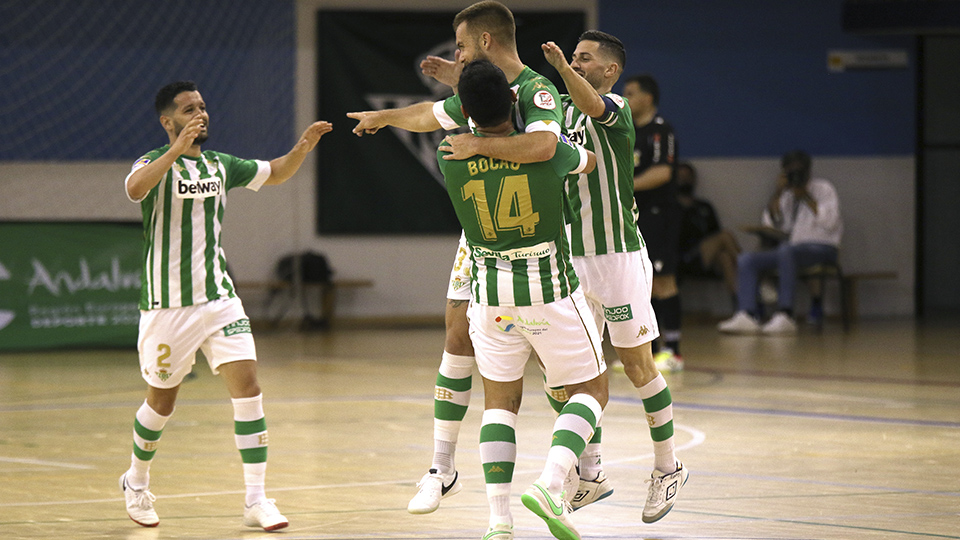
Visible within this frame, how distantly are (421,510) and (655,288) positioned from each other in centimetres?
567

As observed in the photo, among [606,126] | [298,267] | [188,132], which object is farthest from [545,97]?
[298,267]

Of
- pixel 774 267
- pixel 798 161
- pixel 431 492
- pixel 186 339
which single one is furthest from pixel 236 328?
pixel 798 161

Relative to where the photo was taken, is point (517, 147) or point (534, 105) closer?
point (517, 147)

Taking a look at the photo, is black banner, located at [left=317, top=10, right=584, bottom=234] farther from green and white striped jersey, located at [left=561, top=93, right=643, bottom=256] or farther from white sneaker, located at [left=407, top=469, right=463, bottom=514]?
white sneaker, located at [left=407, top=469, right=463, bottom=514]

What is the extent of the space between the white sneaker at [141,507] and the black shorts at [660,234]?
5529mm

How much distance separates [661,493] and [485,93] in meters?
Answer: 1.73

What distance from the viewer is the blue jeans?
14.2m

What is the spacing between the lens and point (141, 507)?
4.91 metres

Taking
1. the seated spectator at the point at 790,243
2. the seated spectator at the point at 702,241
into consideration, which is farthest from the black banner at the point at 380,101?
the seated spectator at the point at 790,243

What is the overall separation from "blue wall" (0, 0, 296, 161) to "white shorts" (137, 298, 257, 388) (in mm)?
9327

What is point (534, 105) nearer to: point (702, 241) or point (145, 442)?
point (145, 442)

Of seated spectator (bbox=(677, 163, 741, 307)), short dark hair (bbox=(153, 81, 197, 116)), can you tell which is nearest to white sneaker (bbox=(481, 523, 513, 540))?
short dark hair (bbox=(153, 81, 197, 116))

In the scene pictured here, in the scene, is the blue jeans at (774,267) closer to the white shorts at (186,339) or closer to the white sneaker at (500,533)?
the white shorts at (186,339)

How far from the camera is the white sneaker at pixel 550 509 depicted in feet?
13.1
